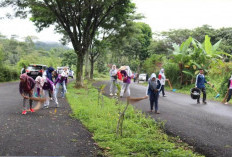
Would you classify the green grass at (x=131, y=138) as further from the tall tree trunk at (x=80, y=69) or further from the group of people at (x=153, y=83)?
the tall tree trunk at (x=80, y=69)

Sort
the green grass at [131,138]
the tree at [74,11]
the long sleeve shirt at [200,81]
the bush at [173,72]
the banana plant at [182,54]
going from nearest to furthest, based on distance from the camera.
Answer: the green grass at [131,138], the long sleeve shirt at [200,81], the tree at [74,11], the banana plant at [182,54], the bush at [173,72]

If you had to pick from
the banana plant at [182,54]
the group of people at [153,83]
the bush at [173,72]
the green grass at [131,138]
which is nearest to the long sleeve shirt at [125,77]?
the group of people at [153,83]

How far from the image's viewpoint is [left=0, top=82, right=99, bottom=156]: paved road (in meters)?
4.74

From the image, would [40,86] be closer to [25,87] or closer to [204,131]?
[25,87]

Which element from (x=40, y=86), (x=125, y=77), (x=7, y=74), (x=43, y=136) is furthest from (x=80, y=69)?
(x=43, y=136)

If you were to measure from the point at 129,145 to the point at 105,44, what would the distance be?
82.6 feet

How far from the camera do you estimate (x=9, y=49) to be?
66.8 meters

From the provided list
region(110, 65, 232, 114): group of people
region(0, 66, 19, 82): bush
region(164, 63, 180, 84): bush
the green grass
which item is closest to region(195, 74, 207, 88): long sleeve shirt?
region(110, 65, 232, 114): group of people

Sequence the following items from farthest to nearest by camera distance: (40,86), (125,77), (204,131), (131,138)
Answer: (125,77) < (40,86) < (204,131) < (131,138)

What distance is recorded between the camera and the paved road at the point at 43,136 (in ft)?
15.6

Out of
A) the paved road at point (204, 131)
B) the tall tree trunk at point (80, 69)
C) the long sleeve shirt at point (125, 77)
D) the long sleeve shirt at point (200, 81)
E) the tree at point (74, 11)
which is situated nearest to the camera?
the paved road at point (204, 131)

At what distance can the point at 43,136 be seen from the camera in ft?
18.8

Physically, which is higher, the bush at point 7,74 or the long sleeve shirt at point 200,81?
the long sleeve shirt at point 200,81

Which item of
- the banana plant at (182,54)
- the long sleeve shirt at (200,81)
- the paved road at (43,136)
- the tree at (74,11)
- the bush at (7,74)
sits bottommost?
the paved road at (43,136)
